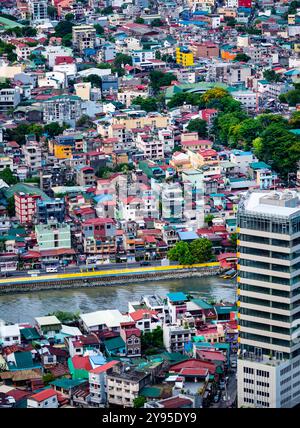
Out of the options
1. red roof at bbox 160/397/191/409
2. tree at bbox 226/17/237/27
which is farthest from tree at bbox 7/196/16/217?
tree at bbox 226/17/237/27

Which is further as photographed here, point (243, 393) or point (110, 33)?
point (110, 33)

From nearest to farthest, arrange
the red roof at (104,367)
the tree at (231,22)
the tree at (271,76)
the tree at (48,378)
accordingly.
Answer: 1. the red roof at (104,367)
2. the tree at (48,378)
3. the tree at (271,76)
4. the tree at (231,22)

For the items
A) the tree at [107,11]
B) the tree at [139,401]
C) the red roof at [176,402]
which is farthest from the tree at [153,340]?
the tree at [107,11]

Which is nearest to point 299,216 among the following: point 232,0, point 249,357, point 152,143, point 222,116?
point 249,357

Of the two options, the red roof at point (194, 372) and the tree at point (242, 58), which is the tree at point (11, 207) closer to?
the red roof at point (194, 372)
